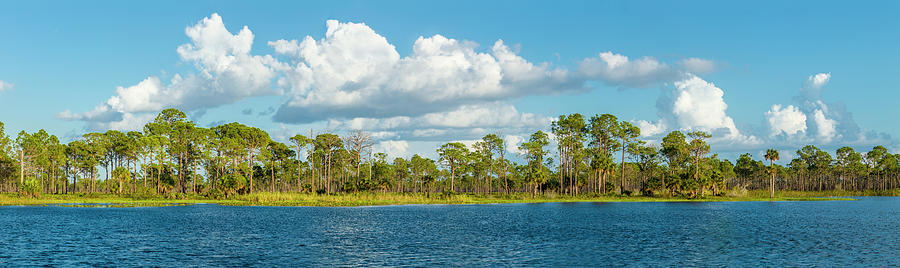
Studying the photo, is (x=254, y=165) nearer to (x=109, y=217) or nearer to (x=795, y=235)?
(x=109, y=217)

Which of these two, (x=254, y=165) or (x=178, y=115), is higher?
(x=178, y=115)

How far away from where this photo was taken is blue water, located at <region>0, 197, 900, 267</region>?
114ft

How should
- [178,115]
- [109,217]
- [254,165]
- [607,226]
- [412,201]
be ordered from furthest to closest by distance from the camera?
[254,165] < [178,115] < [412,201] < [109,217] < [607,226]

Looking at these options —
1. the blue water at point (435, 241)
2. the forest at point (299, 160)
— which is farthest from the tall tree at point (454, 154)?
the blue water at point (435, 241)

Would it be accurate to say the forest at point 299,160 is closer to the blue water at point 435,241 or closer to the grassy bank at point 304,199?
the grassy bank at point 304,199

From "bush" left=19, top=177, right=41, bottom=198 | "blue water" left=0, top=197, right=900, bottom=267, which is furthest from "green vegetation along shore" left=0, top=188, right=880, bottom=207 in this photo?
"blue water" left=0, top=197, right=900, bottom=267

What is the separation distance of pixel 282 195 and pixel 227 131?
44.8 metres

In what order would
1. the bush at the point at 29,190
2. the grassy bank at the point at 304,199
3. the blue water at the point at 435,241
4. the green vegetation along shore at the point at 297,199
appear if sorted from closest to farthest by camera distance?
the blue water at the point at 435,241, the green vegetation along shore at the point at 297,199, the grassy bank at the point at 304,199, the bush at the point at 29,190

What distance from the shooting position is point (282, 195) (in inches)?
4035

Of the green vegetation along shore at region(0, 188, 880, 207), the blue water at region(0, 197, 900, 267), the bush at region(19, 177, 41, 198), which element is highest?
the bush at region(19, 177, 41, 198)

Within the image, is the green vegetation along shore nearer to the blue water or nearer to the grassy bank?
the grassy bank

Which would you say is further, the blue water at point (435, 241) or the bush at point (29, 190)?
the bush at point (29, 190)

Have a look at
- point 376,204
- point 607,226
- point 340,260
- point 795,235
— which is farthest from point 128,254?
point 376,204

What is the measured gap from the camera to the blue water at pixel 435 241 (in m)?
34.6
